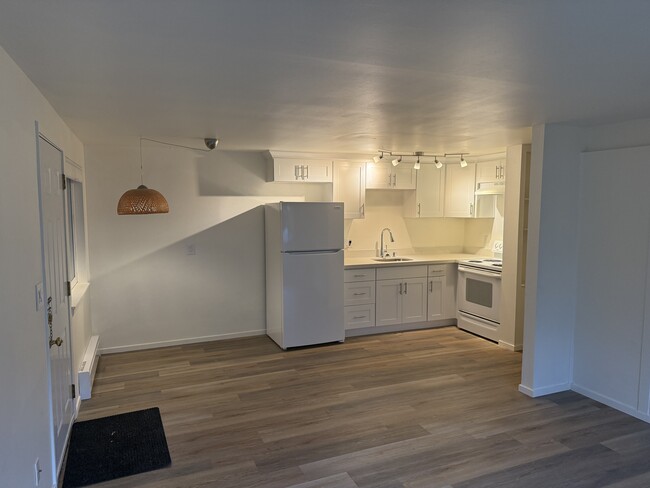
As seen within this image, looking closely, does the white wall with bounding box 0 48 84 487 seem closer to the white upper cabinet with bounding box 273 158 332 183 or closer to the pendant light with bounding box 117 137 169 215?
the pendant light with bounding box 117 137 169 215

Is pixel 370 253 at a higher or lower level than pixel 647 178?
lower

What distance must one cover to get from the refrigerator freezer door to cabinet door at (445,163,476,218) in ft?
5.94

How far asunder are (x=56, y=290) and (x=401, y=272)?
3.89 m

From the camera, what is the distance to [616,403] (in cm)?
365

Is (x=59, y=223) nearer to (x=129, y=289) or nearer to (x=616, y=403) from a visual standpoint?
(x=129, y=289)

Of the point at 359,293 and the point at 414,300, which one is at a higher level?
the point at 359,293

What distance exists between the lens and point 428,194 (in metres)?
6.13

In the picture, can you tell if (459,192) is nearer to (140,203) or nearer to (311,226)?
(311,226)

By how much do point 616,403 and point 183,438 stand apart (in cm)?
339

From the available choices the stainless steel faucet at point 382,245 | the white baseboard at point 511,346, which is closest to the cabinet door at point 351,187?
the stainless steel faucet at point 382,245

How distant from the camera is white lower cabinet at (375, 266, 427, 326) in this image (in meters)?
5.64

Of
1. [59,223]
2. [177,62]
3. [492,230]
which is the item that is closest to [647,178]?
[492,230]

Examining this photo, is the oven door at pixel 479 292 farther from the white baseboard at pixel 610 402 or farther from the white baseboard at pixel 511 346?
the white baseboard at pixel 610 402

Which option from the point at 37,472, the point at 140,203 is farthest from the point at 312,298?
the point at 37,472
